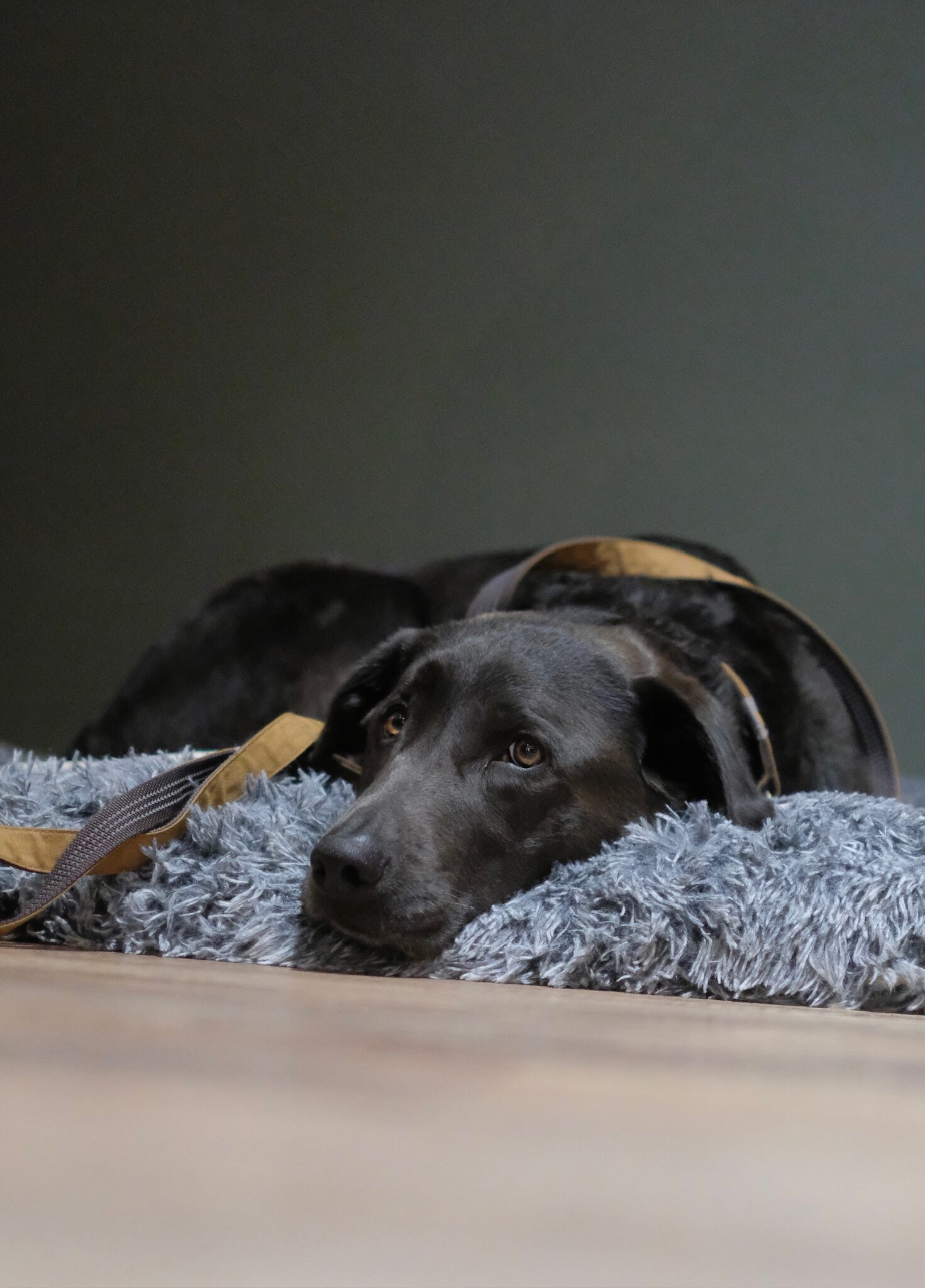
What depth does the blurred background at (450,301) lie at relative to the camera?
4.22 m

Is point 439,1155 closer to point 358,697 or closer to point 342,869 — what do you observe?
point 342,869

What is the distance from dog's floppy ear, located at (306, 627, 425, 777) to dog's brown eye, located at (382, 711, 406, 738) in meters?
0.17

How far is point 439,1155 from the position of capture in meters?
0.41

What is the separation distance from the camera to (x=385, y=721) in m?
1.52

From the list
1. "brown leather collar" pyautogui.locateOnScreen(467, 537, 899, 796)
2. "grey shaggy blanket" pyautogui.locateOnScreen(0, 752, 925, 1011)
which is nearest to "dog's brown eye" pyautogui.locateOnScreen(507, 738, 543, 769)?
"grey shaggy blanket" pyautogui.locateOnScreen(0, 752, 925, 1011)

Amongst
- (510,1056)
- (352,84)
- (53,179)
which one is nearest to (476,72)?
(352,84)

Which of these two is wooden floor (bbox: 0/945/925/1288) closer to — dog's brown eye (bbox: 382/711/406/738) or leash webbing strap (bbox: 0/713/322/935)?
leash webbing strap (bbox: 0/713/322/935)

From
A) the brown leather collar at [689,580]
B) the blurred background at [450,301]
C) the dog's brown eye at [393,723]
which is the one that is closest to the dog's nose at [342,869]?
the dog's brown eye at [393,723]

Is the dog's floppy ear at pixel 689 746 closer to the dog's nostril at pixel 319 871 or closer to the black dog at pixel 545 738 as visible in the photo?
the black dog at pixel 545 738

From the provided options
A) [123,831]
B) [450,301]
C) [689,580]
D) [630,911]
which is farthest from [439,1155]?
[450,301]

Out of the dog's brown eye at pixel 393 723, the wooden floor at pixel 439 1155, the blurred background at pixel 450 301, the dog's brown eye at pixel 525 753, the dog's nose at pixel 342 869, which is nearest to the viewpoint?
the wooden floor at pixel 439 1155

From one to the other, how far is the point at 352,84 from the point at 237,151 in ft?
1.96

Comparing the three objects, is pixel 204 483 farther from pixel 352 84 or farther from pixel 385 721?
pixel 385 721

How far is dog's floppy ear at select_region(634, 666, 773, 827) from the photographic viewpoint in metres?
1.42
